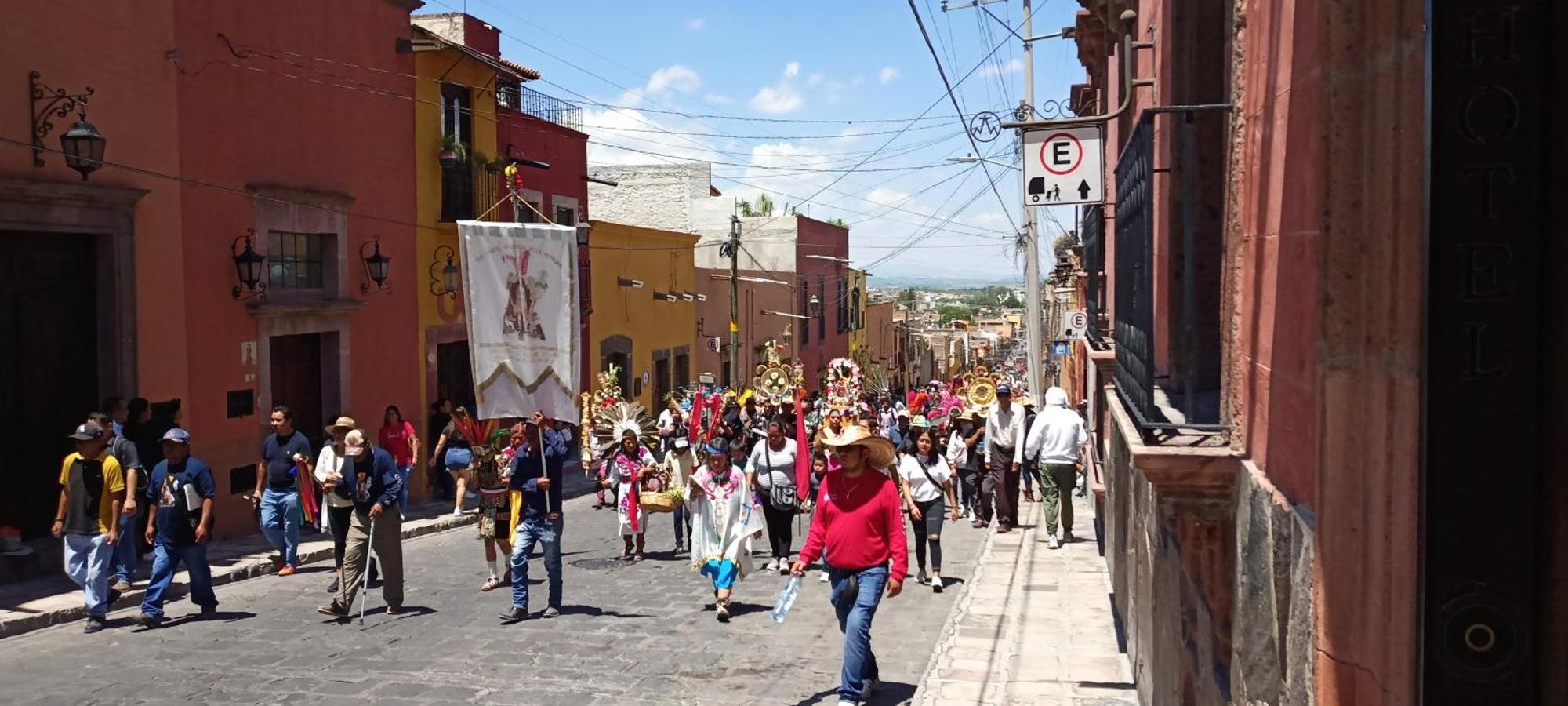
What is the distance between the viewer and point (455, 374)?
74.4 ft

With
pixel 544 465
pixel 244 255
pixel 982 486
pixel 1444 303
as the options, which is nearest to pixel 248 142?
pixel 244 255

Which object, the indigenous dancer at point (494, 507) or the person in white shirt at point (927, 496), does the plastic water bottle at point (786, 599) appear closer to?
the person in white shirt at point (927, 496)

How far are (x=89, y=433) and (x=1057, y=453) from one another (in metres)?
8.98

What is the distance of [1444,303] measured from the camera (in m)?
2.61

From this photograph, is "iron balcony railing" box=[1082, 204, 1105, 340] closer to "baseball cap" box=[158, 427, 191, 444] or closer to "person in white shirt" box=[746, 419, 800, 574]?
"person in white shirt" box=[746, 419, 800, 574]

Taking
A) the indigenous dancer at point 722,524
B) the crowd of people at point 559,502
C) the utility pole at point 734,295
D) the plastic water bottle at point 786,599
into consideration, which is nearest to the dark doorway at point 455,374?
the crowd of people at point 559,502

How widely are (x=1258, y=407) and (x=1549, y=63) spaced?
158 centimetres

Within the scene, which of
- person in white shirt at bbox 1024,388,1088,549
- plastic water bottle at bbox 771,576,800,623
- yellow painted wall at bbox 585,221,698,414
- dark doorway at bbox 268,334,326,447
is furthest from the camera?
yellow painted wall at bbox 585,221,698,414

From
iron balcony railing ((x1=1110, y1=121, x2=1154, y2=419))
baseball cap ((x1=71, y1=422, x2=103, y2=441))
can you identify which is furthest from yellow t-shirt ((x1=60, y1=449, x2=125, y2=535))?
iron balcony railing ((x1=1110, y1=121, x2=1154, y2=419))

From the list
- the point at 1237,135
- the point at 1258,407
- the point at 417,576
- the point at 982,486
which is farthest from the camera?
the point at 982,486

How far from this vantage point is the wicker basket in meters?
13.9

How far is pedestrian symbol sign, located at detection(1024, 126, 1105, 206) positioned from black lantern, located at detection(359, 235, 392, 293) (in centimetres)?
1287

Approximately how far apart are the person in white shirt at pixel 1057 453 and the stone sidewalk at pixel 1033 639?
360mm

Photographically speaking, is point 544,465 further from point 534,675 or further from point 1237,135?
point 1237,135
